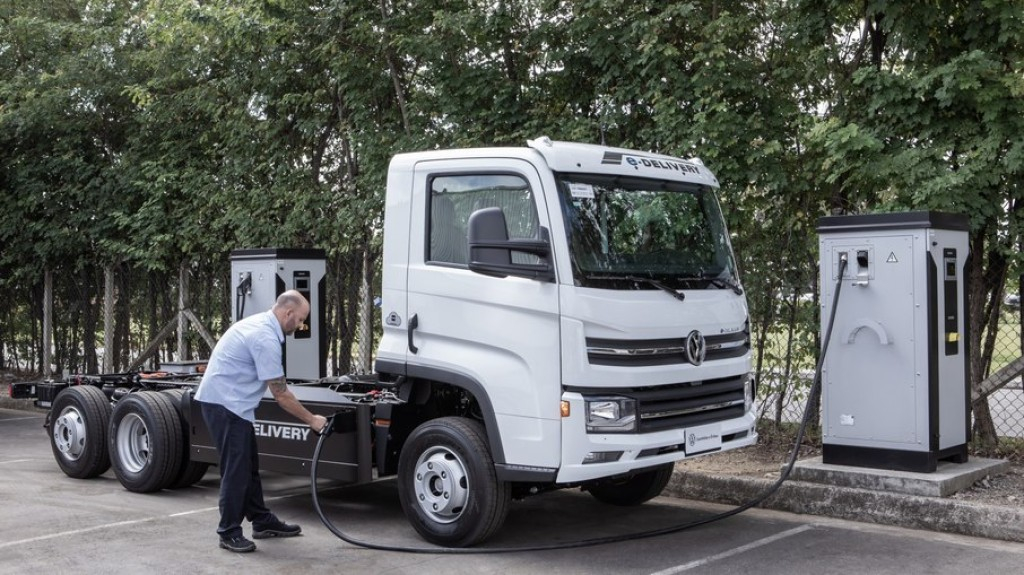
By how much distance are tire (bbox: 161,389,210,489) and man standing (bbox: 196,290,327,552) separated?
6.10 ft

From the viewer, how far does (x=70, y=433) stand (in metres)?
9.27

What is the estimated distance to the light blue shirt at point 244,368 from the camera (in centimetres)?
660

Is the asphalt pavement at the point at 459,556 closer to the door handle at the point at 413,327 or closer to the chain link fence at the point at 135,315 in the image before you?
the door handle at the point at 413,327

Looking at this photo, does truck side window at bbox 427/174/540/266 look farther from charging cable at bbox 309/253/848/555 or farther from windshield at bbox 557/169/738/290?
charging cable at bbox 309/253/848/555

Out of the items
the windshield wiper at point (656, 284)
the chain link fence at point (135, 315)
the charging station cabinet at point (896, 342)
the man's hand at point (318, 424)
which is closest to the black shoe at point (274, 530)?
the man's hand at point (318, 424)

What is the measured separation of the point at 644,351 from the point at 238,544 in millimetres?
2842

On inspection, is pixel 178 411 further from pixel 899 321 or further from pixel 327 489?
pixel 899 321

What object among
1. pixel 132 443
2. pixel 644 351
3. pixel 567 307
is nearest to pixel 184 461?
pixel 132 443

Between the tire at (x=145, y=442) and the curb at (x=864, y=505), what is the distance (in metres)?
4.08

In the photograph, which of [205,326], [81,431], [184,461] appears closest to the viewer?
[184,461]

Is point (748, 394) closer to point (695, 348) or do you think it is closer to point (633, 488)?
point (695, 348)

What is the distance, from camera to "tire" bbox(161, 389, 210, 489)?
8.48 metres

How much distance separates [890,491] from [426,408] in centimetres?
338

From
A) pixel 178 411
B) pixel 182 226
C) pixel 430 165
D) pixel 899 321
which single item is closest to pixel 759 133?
pixel 899 321
